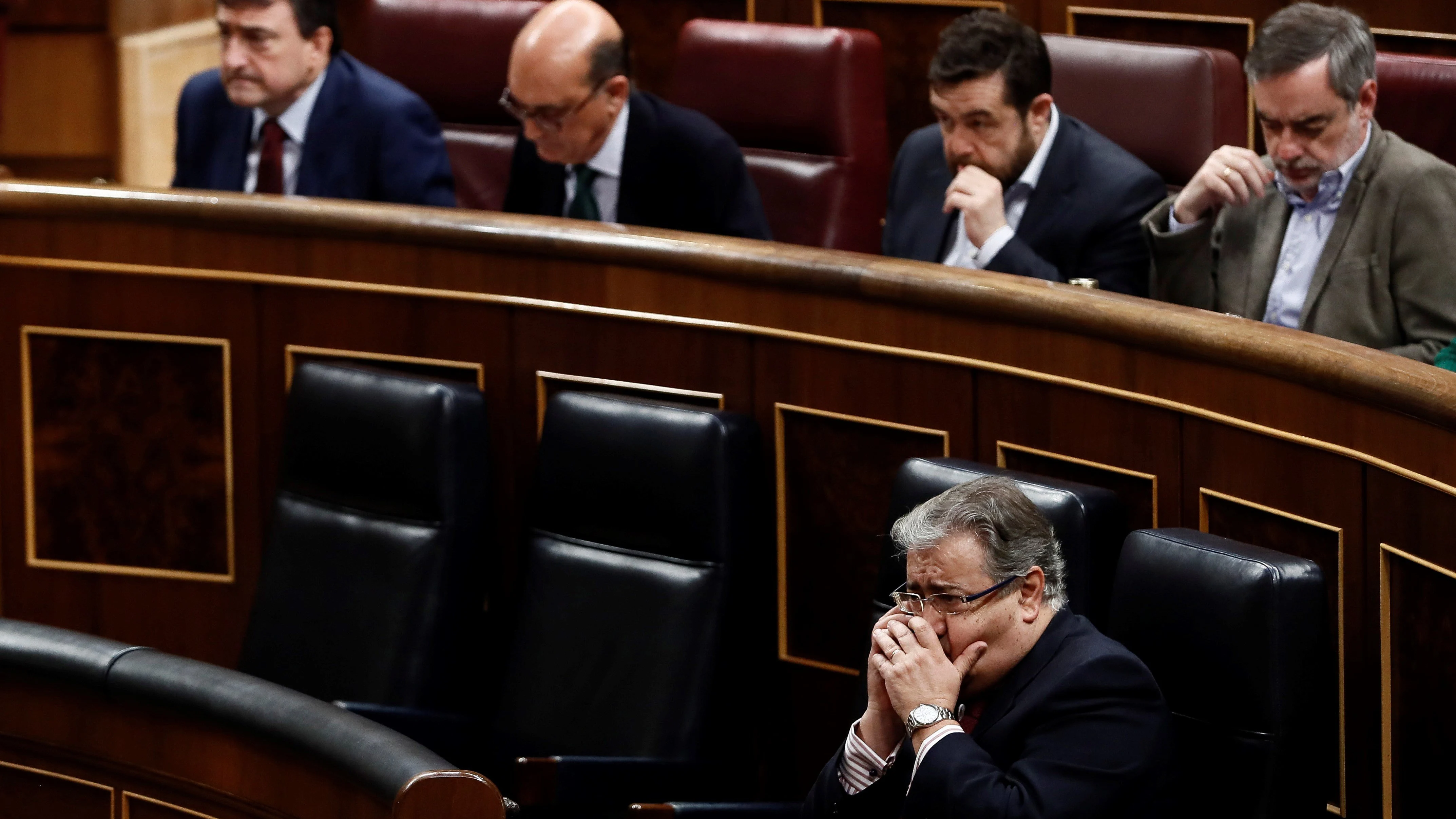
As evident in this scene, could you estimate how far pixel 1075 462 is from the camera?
1.20m

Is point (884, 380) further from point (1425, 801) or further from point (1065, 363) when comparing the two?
point (1425, 801)

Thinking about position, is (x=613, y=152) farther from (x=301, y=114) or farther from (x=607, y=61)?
(x=301, y=114)

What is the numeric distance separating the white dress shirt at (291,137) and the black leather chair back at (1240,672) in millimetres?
971

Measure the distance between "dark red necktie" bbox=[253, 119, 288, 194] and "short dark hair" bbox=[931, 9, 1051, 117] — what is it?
61 cm

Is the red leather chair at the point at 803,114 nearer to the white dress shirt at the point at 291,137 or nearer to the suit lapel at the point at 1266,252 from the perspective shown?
the white dress shirt at the point at 291,137

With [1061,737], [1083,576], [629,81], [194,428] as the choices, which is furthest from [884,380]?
[194,428]

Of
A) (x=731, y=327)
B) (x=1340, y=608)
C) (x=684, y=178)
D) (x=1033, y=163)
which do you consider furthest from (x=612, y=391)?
(x=1340, y=608)

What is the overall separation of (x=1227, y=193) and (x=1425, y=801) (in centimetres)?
47

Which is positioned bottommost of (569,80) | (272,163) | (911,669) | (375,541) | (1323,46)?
(375,541)

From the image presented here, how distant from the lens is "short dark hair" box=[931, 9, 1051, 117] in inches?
57.6

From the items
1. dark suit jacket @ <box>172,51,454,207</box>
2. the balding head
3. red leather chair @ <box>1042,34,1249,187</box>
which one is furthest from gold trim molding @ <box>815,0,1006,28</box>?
dark suit jacket @ <box>172,51,454,207</box>

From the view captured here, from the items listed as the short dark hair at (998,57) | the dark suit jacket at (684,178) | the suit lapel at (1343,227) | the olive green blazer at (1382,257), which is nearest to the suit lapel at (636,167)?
the dark suit jacket at (684,178)

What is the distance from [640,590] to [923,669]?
0.35 metres

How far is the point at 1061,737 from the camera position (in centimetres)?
98
